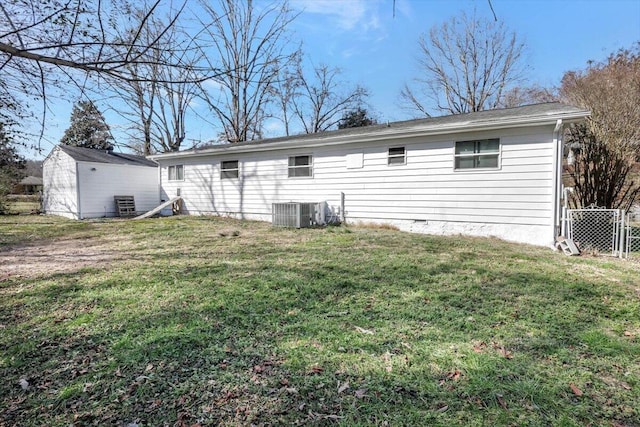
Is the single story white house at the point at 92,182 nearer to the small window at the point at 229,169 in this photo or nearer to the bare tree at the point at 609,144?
the small window at the point at 229,169

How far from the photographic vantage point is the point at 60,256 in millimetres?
5945

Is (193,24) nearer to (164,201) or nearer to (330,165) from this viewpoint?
(330,165)

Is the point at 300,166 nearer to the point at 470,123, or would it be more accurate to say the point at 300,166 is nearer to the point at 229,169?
the point at 229,169

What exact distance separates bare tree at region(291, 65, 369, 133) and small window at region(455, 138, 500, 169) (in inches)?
728

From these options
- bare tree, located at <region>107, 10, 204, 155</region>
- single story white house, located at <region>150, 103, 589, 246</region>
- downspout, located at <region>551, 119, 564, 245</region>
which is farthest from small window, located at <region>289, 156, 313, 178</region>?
bare tree, located at <region>107, 10, 204, 155</region>

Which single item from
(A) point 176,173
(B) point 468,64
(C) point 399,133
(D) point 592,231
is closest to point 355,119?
(B) point 468,64

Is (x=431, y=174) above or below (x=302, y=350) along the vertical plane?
above

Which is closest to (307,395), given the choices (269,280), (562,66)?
(269,280)

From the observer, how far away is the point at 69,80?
122 inches

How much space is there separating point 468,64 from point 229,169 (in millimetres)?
18091

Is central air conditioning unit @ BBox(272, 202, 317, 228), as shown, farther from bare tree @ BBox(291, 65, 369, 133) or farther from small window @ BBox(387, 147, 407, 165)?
bare tree @ BBox(291, 65, 369, 133)

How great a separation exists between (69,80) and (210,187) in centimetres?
982

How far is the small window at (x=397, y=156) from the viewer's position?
8.71m

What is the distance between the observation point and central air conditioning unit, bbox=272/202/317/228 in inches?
361
